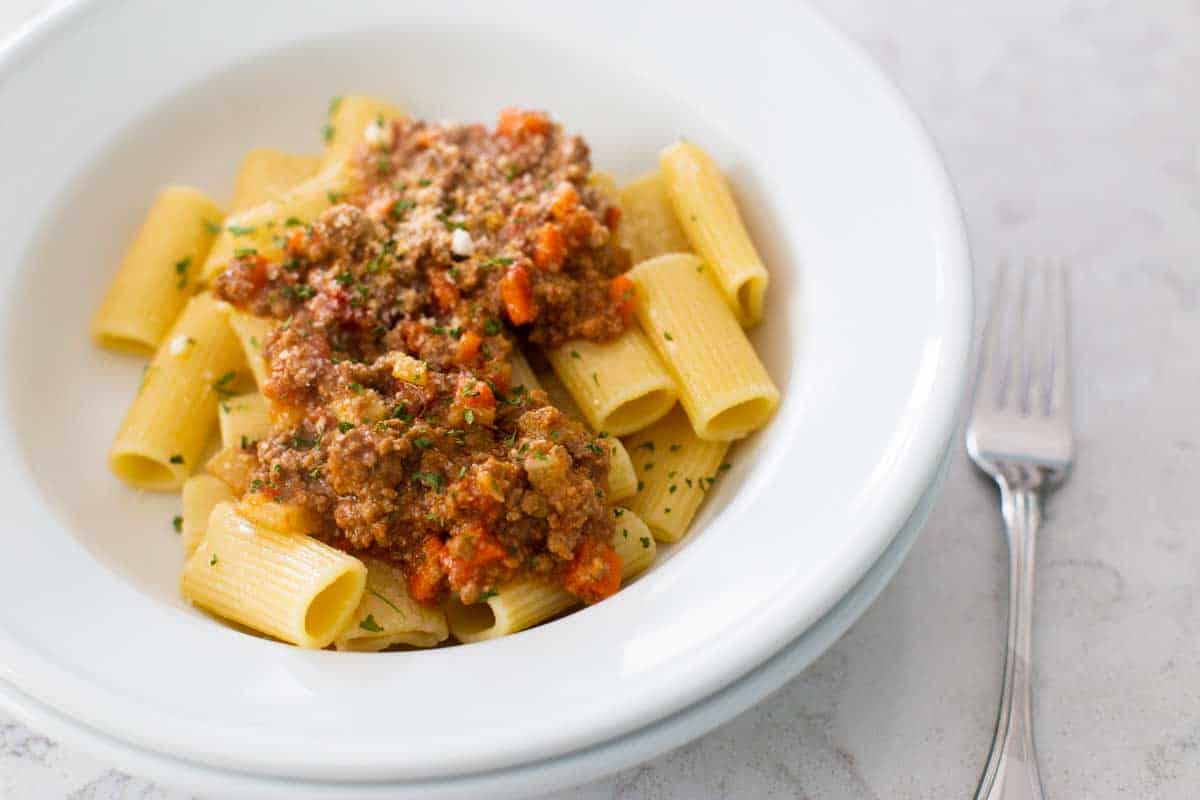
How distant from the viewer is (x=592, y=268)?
10.9 feet

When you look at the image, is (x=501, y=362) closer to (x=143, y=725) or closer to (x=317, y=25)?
(x=143, y=725)

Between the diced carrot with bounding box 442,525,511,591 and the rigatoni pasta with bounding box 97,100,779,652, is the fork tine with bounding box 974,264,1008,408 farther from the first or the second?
the diced carrot with bounding box 442,525,511,591

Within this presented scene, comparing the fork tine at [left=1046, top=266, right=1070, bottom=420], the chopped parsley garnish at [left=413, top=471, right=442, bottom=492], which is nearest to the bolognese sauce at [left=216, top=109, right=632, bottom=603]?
the chopped parsley garnish at [left=413, top=471, right=442, bottom=492]

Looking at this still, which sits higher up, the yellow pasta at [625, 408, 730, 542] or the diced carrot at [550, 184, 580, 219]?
the diced carrot at [550, 184, 580, 219]

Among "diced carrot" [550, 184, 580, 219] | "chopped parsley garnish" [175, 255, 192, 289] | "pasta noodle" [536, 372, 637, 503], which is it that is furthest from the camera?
"chopped parsley garnish" [175, 255, 192, 289]

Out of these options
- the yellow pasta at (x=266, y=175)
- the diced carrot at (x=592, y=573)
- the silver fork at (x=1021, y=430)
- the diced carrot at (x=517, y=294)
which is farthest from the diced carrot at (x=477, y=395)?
the silver fork at (x=1021, y=430)

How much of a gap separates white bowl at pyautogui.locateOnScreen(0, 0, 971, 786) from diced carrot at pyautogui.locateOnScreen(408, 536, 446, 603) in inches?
11.7

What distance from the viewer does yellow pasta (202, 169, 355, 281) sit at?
11.5ft

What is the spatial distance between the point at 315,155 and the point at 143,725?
2.44 meters

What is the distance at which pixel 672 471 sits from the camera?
3.19m

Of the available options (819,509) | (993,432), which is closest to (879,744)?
(819,509)

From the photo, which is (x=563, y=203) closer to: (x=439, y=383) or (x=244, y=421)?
(x=439, y=383)

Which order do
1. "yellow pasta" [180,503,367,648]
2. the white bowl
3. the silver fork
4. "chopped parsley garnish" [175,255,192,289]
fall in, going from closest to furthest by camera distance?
the white bowl
"yellow pasta" [180,503,367,648]
the silver fork
"chopped parsley garnish" [175,255,192,289]

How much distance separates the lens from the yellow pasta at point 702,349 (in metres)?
3.14
